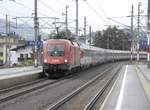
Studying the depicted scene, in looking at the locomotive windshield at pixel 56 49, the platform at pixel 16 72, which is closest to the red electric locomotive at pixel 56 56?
the locomotive windshield at pixel 56 49

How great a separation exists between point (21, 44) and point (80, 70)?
168 ft

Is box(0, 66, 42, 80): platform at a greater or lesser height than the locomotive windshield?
lesser

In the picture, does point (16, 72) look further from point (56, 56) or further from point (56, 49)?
point (56, 56)

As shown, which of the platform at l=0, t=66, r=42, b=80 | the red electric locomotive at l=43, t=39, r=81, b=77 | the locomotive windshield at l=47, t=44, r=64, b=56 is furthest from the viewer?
the locomotive windshield at l=47, t=44, r=64, b=56

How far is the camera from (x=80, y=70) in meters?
46.2

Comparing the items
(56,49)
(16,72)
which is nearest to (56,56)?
(56,49)

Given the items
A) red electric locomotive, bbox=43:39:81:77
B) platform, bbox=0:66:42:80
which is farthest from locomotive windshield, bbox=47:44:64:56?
platform, bbox=0:66:42:80

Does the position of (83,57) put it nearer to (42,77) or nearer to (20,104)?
(42,77)

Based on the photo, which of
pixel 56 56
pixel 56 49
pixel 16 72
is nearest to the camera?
pixel 56 56

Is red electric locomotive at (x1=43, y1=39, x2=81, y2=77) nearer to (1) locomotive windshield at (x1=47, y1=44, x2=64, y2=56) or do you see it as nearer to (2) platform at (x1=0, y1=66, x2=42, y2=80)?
(1) locomotive windshield at (x1=47, y1=44, x2=64, y2=56)

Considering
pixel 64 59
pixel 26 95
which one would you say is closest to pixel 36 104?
pixel 26 95

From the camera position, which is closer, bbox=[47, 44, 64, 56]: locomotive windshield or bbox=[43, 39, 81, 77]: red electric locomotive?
bbox=[43, 39, 81, 77]: red electric locomotive

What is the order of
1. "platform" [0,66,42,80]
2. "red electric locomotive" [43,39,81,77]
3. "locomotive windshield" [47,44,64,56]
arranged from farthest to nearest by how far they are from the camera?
1. "locomotive windshield" [47,44,64,56]
2. "red electric locomotive" [43,39,81,77]
3. "platform" [0,66,42,80]

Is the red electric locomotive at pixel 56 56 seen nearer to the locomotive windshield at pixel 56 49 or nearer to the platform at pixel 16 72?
the locomotive windshield at pixel 56 49
